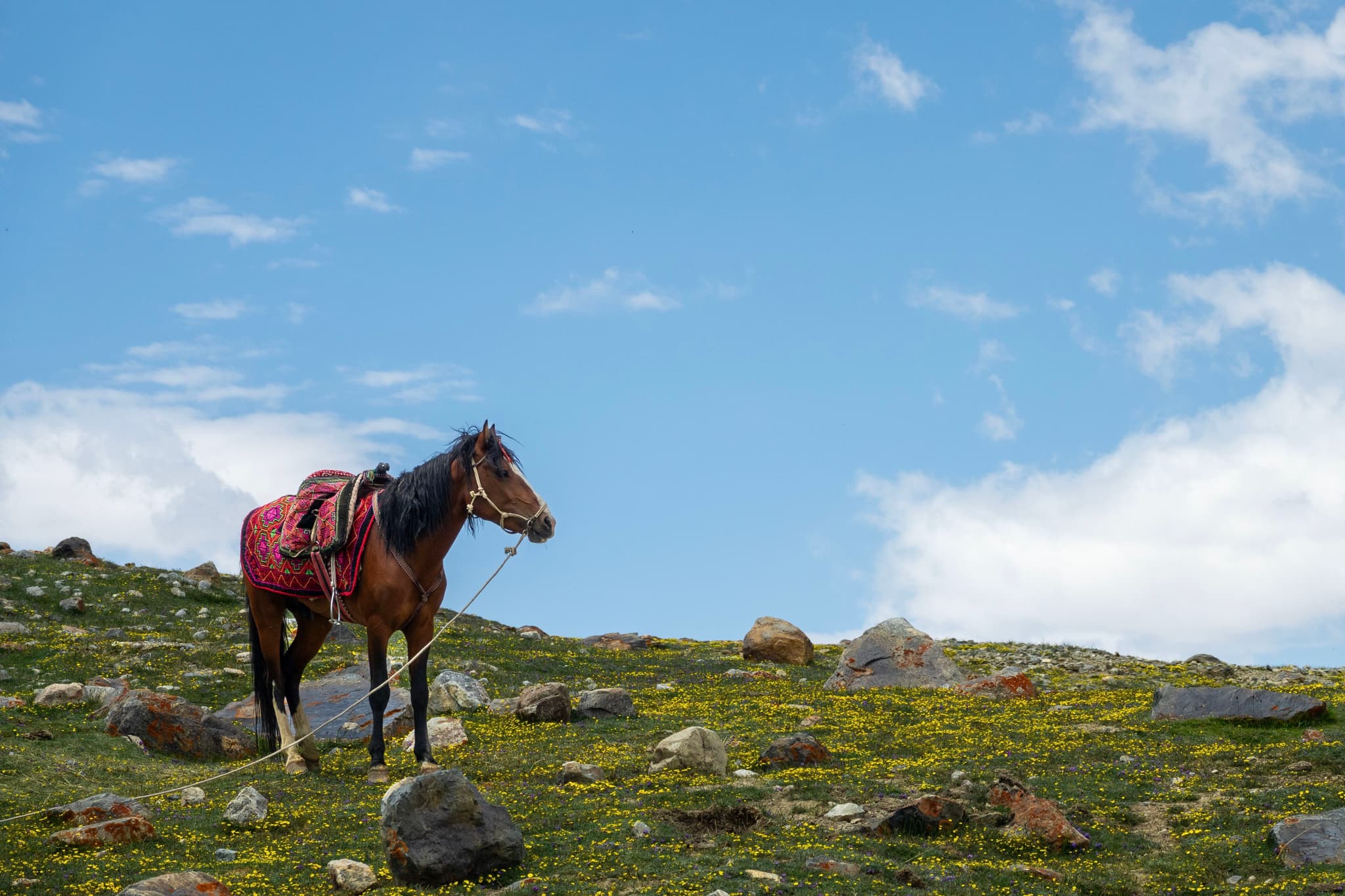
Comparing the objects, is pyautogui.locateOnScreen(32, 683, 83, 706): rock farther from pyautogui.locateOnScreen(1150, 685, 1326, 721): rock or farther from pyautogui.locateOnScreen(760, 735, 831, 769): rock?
pyautogui.locateOnScreen(1150, 685, 1326, 721): rock

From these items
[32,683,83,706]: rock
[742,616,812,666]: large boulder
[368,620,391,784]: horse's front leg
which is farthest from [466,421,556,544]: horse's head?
[742,616,812,666]: large boulder

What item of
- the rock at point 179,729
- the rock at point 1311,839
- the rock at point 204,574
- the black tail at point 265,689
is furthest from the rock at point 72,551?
the rock at point 1311,839

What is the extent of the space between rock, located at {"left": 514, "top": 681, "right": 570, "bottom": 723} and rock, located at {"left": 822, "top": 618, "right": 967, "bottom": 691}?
24.1 ft

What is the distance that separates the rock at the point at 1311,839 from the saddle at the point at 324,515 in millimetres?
12178

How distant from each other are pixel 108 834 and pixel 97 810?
678mm

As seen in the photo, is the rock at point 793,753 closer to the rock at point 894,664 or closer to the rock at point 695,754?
the rock at point 695,754

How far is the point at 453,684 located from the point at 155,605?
14.1 metres

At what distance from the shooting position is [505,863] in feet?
39.6

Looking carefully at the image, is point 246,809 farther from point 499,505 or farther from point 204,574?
point 204,574

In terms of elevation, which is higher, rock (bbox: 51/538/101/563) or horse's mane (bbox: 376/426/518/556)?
rock (bbox: 51/538/101/563)

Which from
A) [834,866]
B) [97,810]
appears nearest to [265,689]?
[97,810]

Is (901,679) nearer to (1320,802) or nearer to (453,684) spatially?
(453,684)

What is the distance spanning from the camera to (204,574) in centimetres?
3700

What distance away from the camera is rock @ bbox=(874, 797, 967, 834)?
44.8 feet
